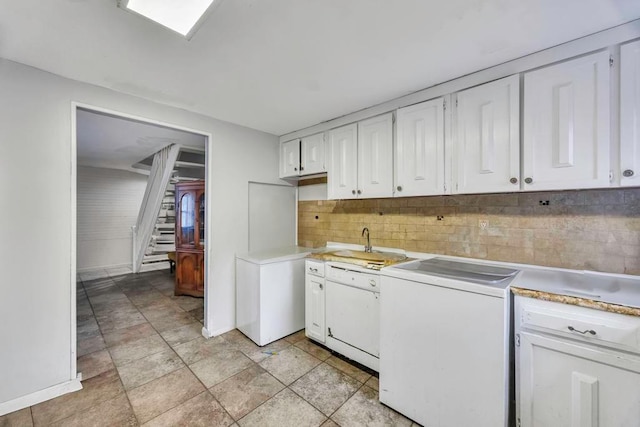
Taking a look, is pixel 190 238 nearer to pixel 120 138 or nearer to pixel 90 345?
pixel 120 138

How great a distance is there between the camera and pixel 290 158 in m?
3.28

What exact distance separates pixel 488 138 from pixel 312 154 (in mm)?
1752

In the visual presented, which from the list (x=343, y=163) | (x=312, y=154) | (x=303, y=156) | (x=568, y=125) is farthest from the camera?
(x=303, y=156)

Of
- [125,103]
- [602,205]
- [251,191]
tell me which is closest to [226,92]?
[125,103]

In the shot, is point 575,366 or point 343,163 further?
point 343,163

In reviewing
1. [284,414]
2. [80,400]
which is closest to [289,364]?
[284,414]

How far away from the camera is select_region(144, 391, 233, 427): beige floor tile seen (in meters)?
1.67

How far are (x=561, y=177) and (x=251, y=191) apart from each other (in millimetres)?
2787

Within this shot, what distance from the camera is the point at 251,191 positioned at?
10.4 feet

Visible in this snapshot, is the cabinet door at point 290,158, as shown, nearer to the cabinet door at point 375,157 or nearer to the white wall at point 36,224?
the cabinet door at point 375,157

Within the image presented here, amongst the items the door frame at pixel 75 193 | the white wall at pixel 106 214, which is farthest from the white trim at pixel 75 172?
the white wall at pixel 106 214

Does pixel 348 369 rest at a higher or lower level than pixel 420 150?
lower

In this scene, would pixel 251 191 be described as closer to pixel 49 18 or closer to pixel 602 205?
pixel 49 18

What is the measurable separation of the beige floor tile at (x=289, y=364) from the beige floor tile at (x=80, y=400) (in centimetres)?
112
